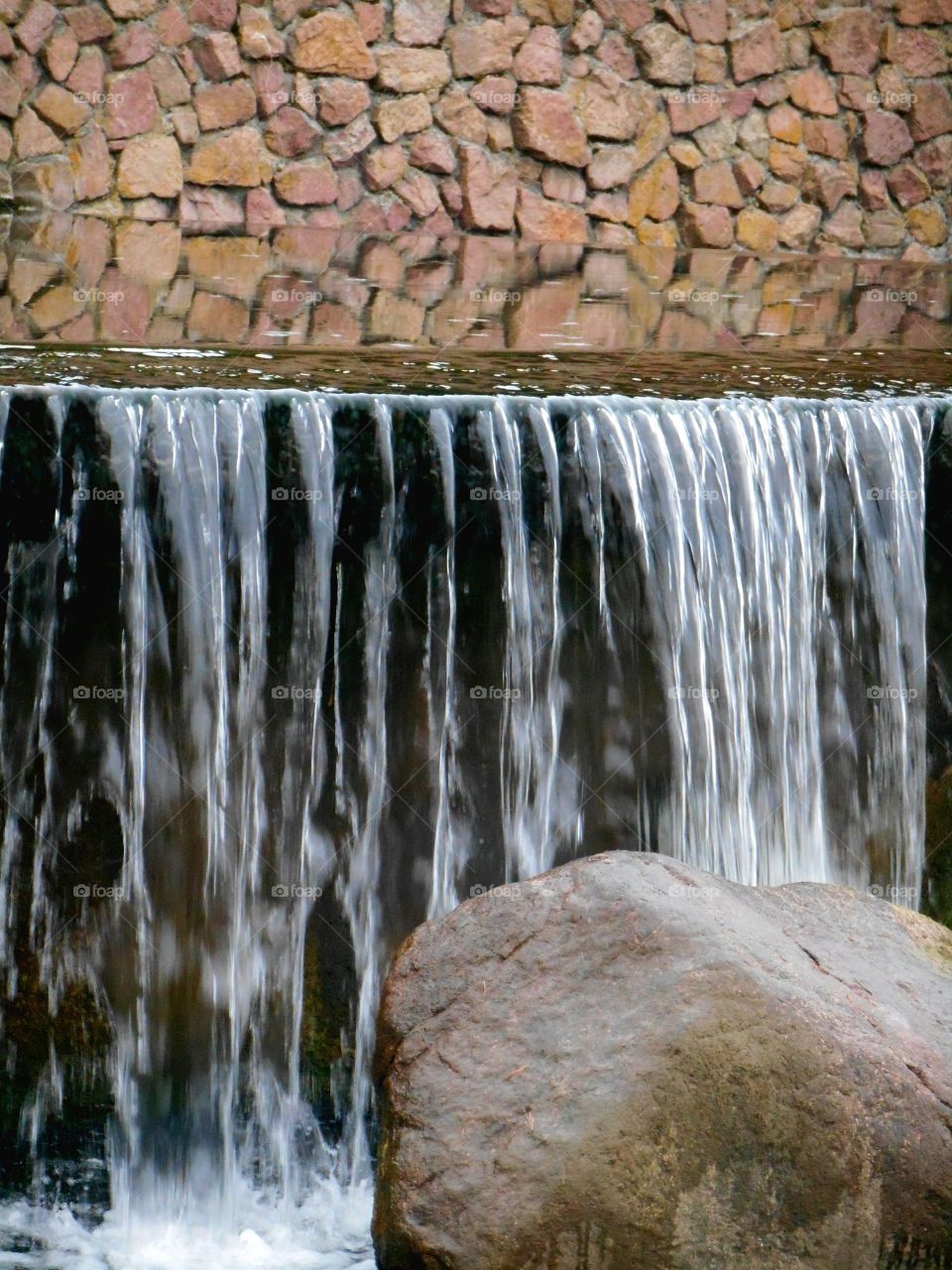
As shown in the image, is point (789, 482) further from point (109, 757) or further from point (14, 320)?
point (14, 320)

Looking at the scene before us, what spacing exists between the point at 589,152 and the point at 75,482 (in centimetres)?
607

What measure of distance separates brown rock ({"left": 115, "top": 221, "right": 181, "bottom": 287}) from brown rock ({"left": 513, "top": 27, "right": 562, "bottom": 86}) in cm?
211

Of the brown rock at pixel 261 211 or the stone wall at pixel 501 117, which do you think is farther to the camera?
the brown rock at pixel 261 211

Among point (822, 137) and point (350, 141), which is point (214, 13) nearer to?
point (350, 141)

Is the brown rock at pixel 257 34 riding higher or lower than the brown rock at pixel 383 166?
higher

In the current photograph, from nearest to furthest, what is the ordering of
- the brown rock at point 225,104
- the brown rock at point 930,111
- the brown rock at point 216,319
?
the brown rock at point 216,319 < the brown rock at point 225,104 < the brown rock at point 930,111

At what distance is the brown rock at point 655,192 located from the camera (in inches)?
369

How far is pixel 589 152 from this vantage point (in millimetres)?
9156

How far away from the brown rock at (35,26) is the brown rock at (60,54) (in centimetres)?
4

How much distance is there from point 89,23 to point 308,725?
5343mm

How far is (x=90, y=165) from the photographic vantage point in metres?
8.12

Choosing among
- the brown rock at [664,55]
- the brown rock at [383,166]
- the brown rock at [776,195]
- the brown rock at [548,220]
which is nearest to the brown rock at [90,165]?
the brown rock at [383,166]

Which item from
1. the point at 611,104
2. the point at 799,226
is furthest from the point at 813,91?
the point at 611,104

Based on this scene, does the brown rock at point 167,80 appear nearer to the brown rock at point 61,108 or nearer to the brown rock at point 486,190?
the brown rock at point 61,108
